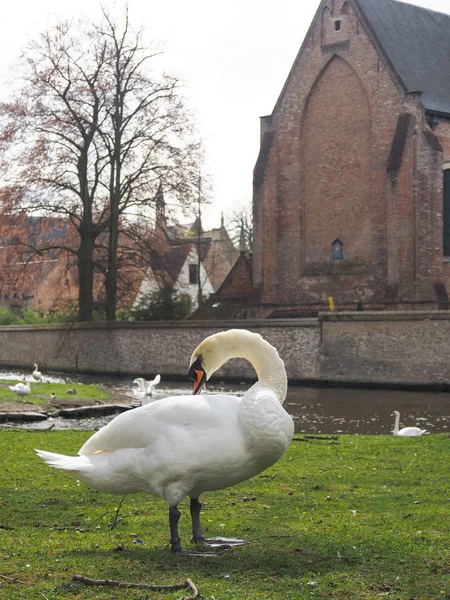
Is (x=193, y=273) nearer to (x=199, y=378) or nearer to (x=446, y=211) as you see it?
(x=446, y=211)

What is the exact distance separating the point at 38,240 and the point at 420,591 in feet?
124

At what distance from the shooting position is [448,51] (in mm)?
43719

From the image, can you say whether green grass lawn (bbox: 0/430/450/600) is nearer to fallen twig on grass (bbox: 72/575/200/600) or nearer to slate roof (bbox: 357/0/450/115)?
fallen twig on grass (bbox: 72/575/200/600)

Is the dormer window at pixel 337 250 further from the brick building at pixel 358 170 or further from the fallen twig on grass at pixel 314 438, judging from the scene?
the fallen twig on grass at pixel 314 438

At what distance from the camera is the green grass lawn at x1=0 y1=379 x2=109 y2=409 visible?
1995cm

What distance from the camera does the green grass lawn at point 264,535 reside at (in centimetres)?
490

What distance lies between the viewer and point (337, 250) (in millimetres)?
41250

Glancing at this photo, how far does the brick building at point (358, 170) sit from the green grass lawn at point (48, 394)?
16.9 meters

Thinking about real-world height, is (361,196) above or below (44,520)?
above

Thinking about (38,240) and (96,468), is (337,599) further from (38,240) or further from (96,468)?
(38,240)

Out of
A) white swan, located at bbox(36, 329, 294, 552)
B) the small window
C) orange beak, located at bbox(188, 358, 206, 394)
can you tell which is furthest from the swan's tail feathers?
the small window

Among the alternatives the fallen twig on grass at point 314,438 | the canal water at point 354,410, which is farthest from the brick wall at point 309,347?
the fallen twig on grass at point 314,438

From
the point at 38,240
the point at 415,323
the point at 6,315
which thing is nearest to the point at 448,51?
the point at 415,323

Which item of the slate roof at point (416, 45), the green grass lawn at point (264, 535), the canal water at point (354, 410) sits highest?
the slate roof at point (416, 45)
